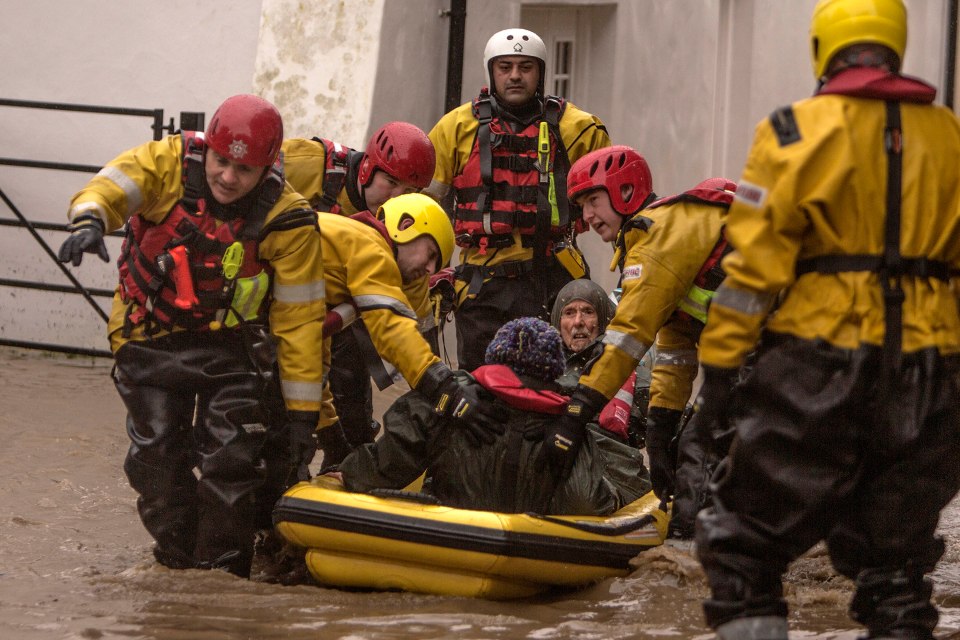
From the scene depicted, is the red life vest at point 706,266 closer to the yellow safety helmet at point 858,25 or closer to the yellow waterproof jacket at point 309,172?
the yellow waterproof jacket at point 309,172

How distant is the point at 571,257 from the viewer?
780 centimetres

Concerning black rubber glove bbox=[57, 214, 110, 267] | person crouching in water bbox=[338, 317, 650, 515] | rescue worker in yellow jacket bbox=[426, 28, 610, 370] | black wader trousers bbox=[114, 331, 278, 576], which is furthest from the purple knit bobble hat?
rescue worker in yellow jacket bbox=[426, 28, 610, 370]

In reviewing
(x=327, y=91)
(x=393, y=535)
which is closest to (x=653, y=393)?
(x=393, y=535)

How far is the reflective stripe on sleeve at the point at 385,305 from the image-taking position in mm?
5797

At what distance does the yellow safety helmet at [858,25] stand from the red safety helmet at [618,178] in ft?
7.28

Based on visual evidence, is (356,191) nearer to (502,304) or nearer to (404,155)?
(404,155)

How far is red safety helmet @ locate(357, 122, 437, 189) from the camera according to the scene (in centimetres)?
661

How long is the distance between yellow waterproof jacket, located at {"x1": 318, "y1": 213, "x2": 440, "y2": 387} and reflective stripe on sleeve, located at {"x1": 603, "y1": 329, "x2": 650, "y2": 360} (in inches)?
25.9

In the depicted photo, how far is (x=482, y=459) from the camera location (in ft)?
18.0

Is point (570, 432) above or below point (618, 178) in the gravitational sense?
below

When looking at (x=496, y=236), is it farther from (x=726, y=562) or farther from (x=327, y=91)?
(x=726, y=562)

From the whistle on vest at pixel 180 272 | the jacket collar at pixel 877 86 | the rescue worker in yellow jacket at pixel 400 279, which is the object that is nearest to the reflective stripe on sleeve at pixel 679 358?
the rescue worker in yellow jacket at pixel 400 279

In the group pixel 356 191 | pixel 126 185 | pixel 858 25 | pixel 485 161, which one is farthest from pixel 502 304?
pixel 858 25

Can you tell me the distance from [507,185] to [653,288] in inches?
88.9
